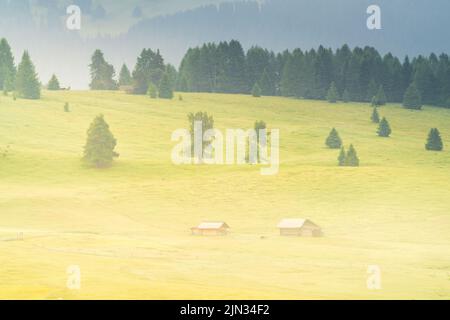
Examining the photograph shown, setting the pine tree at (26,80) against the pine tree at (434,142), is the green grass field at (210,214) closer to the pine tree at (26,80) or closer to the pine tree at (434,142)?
the pine tree at (434,142)

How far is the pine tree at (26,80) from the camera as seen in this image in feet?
632

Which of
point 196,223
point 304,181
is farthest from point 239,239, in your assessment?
point 304,181

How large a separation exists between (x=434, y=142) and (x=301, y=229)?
237 feet

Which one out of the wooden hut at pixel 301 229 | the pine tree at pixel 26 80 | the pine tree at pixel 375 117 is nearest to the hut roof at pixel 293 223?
the wooden hut at pixel 301 229

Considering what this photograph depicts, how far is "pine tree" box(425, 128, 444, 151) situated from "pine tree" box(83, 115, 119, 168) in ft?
200

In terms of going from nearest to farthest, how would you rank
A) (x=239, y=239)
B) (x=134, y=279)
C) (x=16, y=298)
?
(x=16, y=298) < (x=134, y=279) < (x=239, y=239)

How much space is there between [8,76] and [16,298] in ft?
487

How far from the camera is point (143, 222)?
104562mm

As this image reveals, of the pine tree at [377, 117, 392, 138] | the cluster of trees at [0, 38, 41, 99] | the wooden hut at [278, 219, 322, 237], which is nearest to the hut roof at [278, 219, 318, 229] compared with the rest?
the wooden hut at [278, 219, 322, 237]

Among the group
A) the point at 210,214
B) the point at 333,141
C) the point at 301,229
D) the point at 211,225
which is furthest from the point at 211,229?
the point at 333,141

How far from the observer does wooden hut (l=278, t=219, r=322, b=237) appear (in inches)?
3858

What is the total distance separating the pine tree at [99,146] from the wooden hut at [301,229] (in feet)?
154

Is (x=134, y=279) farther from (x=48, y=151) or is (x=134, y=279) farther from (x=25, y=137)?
(x=25, y=137)

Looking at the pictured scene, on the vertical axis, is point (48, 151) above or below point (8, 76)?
below
